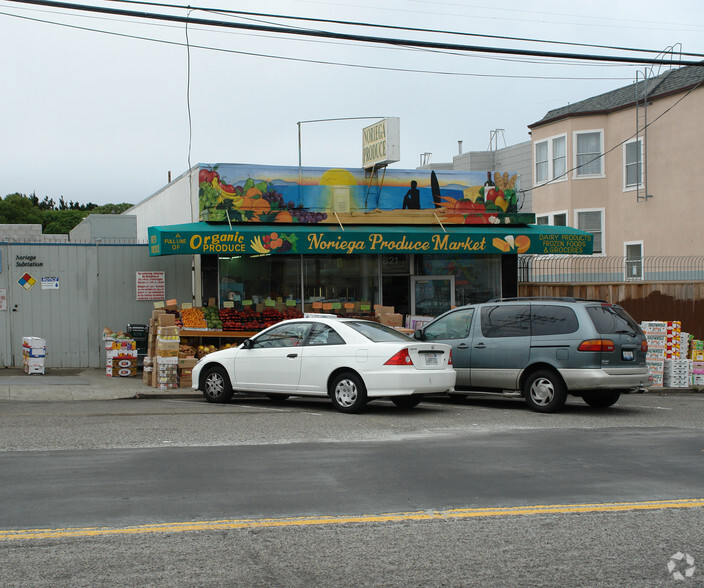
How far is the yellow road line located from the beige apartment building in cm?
2228

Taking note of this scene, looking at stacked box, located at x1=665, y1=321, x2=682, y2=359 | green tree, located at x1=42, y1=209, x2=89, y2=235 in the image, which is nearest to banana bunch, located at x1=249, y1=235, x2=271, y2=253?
stacked box, located at x1=665, y1=321, x2=682, y2=359

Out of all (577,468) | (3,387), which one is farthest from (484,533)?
(3,387)

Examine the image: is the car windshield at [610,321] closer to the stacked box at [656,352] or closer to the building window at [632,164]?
the stacked box at [656,352]

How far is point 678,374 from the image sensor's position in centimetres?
1822

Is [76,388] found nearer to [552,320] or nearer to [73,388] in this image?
[73,388]

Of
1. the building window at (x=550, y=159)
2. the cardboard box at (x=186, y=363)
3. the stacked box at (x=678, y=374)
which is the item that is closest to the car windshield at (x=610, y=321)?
the stacked box at (x=678, y=374)

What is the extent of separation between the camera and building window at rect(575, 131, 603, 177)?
99.8ft

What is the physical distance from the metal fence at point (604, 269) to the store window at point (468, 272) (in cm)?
122

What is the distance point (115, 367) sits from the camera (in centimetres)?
1833

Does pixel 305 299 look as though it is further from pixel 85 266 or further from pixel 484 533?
pixel 484 533

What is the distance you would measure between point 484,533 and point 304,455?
10.5 feet

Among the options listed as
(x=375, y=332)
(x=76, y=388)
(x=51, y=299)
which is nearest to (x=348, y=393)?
(x=375, y=332)

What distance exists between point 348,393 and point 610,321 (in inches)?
167

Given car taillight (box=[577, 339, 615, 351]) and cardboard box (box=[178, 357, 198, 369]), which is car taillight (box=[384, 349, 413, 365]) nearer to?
car taillight (box=[577, 339, 615, 351])
